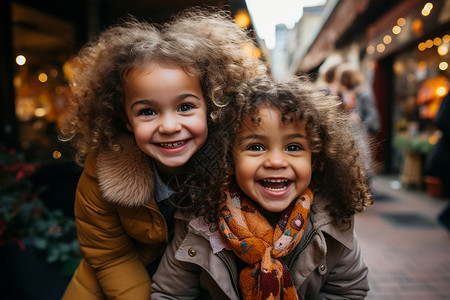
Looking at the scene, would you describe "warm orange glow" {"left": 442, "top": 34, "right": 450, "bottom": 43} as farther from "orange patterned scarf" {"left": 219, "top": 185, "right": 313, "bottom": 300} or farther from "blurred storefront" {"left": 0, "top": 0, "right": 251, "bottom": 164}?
"orange patterned scarf" {"left": 219, "top": 185, "right": 313, "bottom": 300}

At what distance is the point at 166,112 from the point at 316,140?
0.62 m

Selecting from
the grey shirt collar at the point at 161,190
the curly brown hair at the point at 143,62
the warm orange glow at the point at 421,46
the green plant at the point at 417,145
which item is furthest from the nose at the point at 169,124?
the warm orange glow at the point at 421,46

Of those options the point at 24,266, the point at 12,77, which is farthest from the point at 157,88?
the point at 12,77

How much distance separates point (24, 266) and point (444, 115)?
3695 mm

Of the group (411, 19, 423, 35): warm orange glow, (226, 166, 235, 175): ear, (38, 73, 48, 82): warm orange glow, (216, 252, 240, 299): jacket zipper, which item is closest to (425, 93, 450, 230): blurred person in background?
(226, 166, 235, 175): ear

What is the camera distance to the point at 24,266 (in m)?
2.51

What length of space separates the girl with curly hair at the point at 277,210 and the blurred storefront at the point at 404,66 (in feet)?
14.1

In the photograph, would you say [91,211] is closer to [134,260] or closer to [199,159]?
[134,260]

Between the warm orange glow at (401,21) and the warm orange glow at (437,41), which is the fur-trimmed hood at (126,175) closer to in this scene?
the warm orange glow at (437,41)

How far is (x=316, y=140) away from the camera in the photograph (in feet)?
4.73

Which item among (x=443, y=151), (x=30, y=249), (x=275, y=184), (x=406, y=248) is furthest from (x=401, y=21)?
(x=30, y=249)

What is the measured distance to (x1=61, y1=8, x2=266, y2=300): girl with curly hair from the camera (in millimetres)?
1443

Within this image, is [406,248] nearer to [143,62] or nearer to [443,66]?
[143,62]

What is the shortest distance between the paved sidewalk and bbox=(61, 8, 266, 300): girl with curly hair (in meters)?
1.19
